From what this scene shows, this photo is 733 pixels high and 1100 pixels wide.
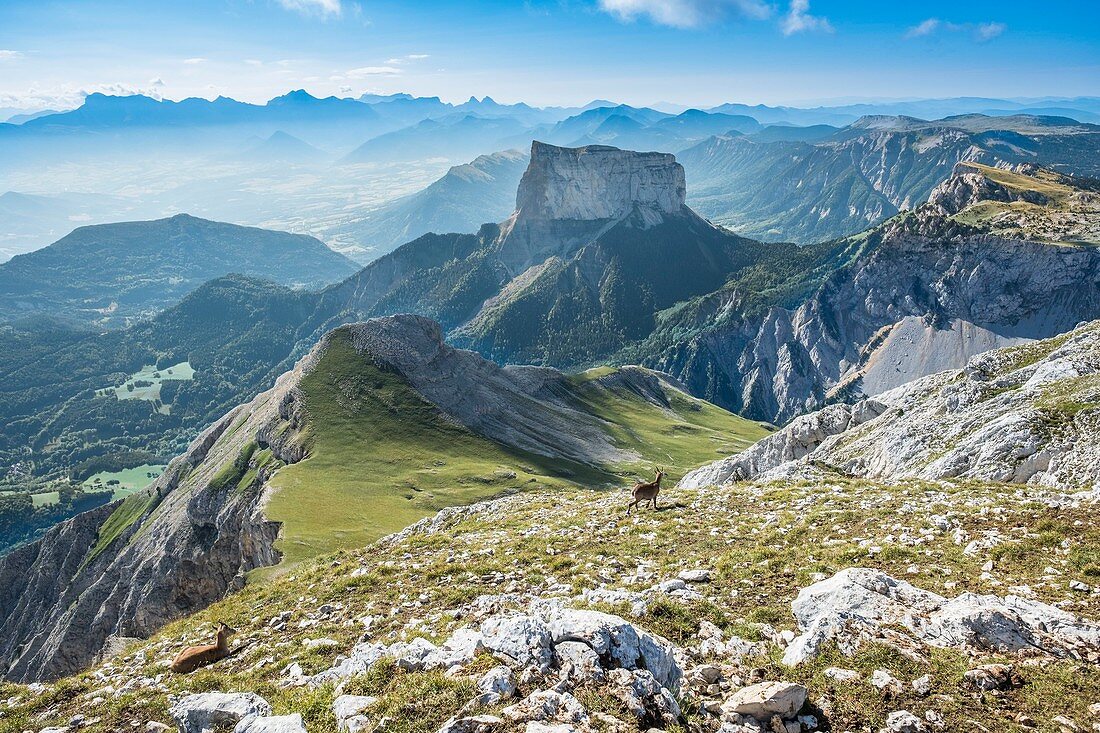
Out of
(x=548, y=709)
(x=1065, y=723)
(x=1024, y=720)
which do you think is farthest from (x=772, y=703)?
(x=1065, y=723)

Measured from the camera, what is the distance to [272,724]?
472 inches

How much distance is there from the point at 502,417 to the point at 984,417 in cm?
8772

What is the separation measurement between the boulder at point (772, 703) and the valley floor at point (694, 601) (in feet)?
1.85

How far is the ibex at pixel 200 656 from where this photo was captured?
17344mm

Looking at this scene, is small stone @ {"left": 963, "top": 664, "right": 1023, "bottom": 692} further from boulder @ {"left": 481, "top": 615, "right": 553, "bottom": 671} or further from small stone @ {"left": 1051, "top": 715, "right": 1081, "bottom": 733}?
boulder @ {"left": 481, "top": 615, "right": 553, "bottom": 671}

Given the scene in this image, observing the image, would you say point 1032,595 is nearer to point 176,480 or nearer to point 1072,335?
point 1072,335

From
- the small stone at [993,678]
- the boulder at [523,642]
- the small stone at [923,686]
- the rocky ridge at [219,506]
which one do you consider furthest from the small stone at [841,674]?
the rocky ridge at [219,506]

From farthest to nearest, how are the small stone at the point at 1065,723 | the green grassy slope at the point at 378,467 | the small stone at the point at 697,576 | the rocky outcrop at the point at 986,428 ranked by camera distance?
the green grassy slope at the point at 378,467
the rocky outcrop at the point at 986,428
the small stone at the point at 697,576
the small stone at the point at 1065,723

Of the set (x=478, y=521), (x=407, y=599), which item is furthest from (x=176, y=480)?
(x=407, y=599)

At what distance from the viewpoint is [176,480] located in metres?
106

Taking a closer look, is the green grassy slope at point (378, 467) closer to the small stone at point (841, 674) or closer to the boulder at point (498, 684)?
the boulder at point (498, 684)

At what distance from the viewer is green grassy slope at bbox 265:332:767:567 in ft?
197

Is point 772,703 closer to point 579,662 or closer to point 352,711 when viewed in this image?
point 579,662

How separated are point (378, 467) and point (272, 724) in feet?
236
